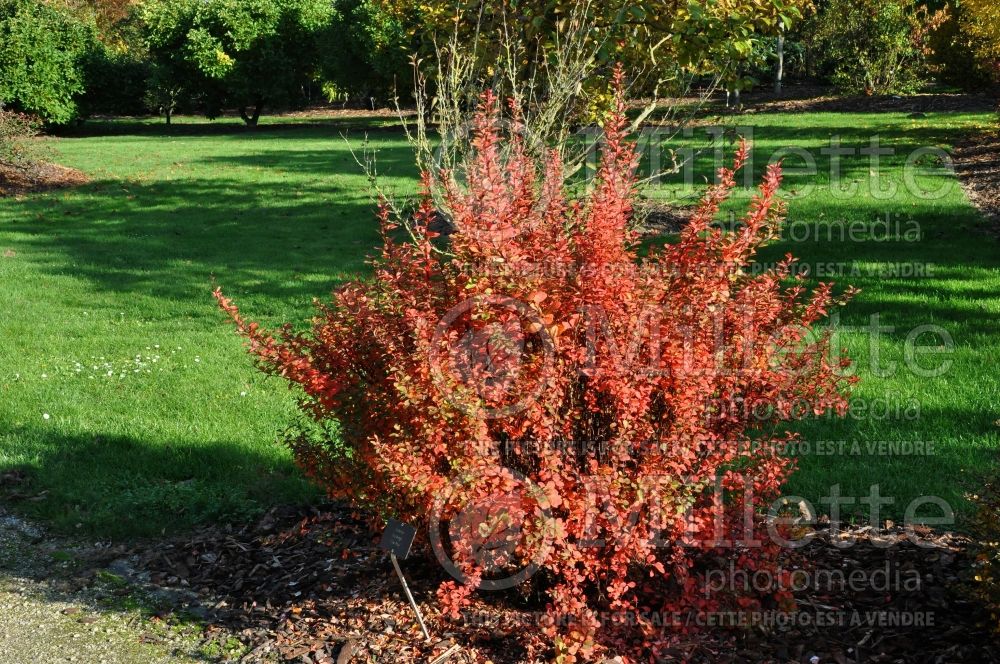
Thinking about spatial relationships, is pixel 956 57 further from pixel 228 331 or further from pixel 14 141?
pixel 14 141

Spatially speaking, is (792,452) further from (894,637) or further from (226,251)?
(226,251)

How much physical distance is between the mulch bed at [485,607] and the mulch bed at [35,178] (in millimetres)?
16810

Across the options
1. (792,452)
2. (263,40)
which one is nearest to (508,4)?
(792,452)

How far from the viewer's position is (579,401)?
375 cm

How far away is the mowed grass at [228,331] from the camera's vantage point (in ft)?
18.0

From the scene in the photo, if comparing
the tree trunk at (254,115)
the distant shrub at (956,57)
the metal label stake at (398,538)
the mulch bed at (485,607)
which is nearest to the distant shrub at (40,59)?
the tree trunk at (254,115)

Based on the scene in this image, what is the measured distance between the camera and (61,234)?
14.4 metres

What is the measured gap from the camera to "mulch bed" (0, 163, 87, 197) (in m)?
19.4

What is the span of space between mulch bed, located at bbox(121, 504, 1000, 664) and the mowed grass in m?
0.48

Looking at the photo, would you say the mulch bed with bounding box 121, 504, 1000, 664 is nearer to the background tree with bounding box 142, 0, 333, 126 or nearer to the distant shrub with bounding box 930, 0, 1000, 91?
the distant shrub with bounding box 930, 0, 1000, 91

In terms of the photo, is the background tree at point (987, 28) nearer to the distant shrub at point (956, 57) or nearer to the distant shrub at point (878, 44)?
the distant shrub at point (956, 57)

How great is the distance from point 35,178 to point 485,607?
2016 centimetres

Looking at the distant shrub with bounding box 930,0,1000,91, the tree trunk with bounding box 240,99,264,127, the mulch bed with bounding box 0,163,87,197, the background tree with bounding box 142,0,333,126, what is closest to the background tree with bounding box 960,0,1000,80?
the distant shrub with bounding box 930,0,1000,91

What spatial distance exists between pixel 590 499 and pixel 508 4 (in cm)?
639
